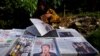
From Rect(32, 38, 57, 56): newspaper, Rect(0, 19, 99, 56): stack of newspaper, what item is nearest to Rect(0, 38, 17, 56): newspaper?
Rect(0, 19, 99, 56): stack of newspaper

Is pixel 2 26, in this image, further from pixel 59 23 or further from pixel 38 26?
pixel 38 26

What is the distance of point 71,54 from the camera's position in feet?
7.46

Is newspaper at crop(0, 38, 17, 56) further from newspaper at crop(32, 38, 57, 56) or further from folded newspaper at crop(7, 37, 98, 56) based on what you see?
newspaper at crop(32, 38, 57, 56)

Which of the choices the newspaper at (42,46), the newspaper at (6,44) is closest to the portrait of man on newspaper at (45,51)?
the newspaper at (42,46)

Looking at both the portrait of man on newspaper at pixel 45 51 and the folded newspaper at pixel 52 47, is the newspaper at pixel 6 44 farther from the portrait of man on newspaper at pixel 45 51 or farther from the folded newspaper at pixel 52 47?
the portrait of man on newspaper at pixel 45 51

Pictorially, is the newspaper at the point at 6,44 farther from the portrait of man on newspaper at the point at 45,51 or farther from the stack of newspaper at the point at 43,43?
the portrait of man on newspaper at the point at 45,51

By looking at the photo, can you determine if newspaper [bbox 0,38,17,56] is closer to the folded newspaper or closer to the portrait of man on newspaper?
the folded newspaper

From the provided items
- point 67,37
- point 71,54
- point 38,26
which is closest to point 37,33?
point 38,26

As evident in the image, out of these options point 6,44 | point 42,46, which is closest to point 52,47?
point 42,46

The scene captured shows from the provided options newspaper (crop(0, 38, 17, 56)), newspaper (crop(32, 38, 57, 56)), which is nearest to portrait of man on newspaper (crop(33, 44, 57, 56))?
newspaper (crop(32, 38, 57, 56))

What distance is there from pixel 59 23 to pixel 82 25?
373mm

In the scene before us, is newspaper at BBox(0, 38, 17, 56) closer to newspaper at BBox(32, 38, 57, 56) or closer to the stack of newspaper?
the stack of newspaper

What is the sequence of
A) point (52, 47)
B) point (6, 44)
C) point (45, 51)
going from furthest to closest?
point (6, 44), point (52, 47), point (45, 51)

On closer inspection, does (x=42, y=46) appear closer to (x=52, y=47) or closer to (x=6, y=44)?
(x=52, y=47)
